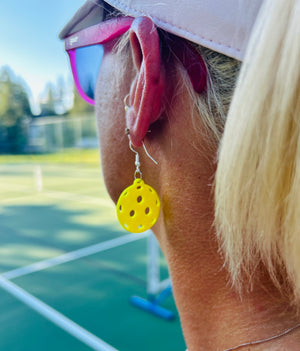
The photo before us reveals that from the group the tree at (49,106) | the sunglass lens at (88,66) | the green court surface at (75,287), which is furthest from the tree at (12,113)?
the sunglass lens at (88,66)

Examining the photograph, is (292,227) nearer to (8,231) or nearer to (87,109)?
(8,231)

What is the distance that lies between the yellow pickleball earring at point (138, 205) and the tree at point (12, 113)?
27.1m

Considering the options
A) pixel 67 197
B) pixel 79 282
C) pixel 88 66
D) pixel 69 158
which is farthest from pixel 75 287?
pixel 69 158

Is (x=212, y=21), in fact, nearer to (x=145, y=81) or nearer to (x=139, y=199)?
(x=145, y=81)

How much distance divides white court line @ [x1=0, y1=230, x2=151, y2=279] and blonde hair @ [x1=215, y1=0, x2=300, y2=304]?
3658mm

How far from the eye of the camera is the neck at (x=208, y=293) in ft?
1.86

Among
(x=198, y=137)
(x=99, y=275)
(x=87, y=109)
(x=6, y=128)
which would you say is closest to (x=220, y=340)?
(x=198, y=137)

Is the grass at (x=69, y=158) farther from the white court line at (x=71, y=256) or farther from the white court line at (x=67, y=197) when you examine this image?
the white court line at (x=71, y=256)

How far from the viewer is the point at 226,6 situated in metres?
0.47

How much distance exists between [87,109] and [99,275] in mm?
20402

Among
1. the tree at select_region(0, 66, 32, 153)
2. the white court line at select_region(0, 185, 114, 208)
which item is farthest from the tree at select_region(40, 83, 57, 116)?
the white court line at select_region(0, 185, 114, 208)

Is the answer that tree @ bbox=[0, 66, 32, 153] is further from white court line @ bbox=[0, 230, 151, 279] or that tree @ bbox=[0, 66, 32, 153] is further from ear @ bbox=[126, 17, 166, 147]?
ear @ bbox=[126, 17, 166, 147]

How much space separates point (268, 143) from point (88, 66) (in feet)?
2.02

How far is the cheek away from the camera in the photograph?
636 millimetres
